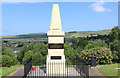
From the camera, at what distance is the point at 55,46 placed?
11.0m

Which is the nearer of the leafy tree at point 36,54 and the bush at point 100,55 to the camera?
the bush at point 100,55

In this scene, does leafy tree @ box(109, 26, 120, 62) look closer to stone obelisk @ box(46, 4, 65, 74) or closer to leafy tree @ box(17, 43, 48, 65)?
leafy tree @ box(17, 43, 48, 65)

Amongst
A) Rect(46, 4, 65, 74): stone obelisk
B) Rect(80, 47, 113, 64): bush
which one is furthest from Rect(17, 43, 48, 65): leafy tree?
Rect(46, 4, 65, 74): stone obelisk

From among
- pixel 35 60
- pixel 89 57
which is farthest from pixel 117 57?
pixel 35 60

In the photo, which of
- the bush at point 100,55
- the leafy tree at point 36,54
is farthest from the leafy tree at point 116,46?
the leafy tree at point 36,54

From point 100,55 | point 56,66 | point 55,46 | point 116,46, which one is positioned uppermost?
point 55,46

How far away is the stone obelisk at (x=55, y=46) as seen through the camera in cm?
1087

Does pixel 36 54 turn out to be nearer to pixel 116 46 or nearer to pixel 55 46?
pixel 55 46

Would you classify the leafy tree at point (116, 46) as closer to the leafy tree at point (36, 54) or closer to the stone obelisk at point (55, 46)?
the leafy tree at point (36, 54)

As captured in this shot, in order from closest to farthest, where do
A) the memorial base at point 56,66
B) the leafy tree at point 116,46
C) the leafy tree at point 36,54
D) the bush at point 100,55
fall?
the memorial base at point 56,66, the bush at point 100,55, the leafy tree at point 36,54, the leafy tree at point 116,46

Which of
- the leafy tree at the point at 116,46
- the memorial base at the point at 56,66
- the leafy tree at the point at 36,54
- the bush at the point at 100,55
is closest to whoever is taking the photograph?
the memorial base at the point at 56,66

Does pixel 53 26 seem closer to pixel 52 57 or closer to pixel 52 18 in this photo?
pixel 52 18

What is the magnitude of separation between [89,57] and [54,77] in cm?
715

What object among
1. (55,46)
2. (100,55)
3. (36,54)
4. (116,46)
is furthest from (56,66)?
(116,46)
